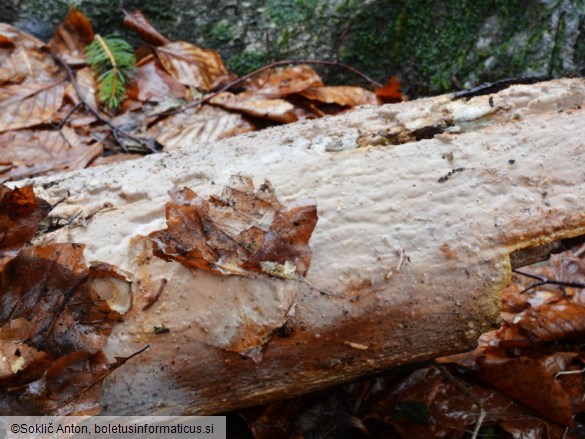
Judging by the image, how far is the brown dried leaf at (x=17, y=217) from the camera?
1.51m

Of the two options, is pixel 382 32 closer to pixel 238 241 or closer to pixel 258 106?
pixel 258 106

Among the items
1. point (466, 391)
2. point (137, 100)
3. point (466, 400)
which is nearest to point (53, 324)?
point (466, 391)

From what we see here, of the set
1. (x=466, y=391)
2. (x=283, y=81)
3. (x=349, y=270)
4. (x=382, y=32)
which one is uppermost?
(x=382, y=32)

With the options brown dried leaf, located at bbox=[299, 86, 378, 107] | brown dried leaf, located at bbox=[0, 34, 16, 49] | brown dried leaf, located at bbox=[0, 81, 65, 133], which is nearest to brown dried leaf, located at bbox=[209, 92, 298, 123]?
brown dried leaf, located at bbox=[299, 86, 378, 107]

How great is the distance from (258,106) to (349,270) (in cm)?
183

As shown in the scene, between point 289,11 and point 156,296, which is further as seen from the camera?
point 289,11

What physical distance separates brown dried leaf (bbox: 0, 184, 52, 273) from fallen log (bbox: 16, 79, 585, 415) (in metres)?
0.07

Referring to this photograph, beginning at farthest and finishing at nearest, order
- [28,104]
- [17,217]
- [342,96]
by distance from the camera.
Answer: [342,96] < [28,104] < [17,217]

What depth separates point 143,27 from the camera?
11.1ft

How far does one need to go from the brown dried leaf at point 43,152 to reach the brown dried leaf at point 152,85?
49cm

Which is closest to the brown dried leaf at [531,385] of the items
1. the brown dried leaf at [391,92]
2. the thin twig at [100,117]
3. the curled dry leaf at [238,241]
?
the curled dry leaf at [238,241]

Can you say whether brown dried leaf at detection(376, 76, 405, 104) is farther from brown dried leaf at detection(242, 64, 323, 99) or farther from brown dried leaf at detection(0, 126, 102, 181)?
brown dried leaf at detection(0, 126, 102, 181)

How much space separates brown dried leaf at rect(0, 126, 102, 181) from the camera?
2.81m

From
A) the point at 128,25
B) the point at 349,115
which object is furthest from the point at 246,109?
the point at 349,115
